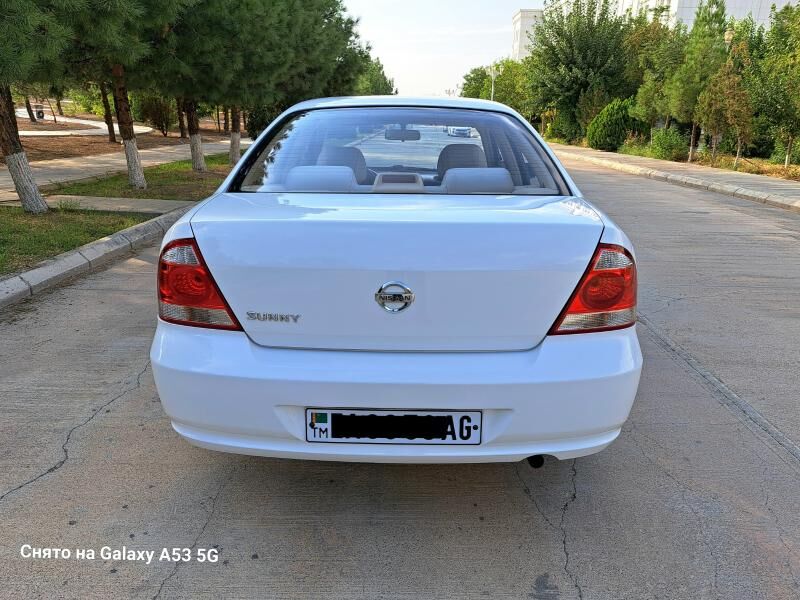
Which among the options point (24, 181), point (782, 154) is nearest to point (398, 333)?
point (24, 181)

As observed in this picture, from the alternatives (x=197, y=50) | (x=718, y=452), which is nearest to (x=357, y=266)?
(x=718, y=452)

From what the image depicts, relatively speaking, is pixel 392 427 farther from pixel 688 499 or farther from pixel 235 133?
pixel 235 133

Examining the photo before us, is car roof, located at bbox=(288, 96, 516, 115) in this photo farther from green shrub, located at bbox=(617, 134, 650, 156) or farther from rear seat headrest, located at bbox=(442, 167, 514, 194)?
green shrub, located at bbox=(617, 134, 650, 156)

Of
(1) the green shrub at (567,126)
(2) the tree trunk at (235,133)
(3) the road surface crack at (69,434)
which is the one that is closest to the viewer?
(3) the road surface crack at (69,434)

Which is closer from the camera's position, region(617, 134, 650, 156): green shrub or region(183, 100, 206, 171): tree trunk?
region(183, 100, 206, 171): tree trunk

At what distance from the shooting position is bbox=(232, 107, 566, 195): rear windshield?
3107 mm

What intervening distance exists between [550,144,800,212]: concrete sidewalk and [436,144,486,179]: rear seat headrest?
11313 millimetres

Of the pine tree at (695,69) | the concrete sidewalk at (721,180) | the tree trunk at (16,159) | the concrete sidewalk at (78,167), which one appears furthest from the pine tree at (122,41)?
the pine tree at (695,69)

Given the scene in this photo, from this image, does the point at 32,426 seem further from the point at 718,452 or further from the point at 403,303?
Result: the point at 718,452

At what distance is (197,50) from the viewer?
1198 centimetres

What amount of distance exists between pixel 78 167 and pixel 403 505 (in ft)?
49.1

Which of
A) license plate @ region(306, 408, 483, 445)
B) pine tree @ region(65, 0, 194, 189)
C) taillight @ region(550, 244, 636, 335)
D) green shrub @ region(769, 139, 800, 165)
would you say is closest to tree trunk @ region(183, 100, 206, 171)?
pine tree @ region(65, 0, 194, 189)

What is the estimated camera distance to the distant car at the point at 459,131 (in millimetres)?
3583

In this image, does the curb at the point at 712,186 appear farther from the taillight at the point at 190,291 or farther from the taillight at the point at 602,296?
the taillight at the point at 190,291
